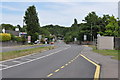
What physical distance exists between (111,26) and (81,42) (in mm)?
60426

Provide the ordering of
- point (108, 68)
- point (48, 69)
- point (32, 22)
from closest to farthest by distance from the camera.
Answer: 1. point (48, 69)
2. point (108, 68)
3. point (32, 22)

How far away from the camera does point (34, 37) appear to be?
286 feet

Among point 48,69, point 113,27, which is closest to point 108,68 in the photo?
point 48,69

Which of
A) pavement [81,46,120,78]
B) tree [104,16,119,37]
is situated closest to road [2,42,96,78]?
pavement [81,46,120,78]

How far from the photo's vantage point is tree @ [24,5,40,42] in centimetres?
8731

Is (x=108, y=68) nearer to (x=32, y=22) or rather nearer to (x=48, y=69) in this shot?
(x=48, y=69)

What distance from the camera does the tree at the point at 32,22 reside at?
8731 centimetres

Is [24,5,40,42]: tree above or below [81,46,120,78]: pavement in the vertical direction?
above

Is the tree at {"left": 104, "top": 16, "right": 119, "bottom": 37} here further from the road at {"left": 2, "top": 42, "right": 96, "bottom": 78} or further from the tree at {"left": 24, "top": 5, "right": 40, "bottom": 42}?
the tree at {"left": 24, "top": 5, "right": 40, "bottom": 42}

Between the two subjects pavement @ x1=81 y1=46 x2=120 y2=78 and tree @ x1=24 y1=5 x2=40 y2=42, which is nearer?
pavement @ x1=81 y1=46 x2=120 y2=78

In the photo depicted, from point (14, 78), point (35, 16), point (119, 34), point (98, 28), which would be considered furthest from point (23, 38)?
point (14, 78)

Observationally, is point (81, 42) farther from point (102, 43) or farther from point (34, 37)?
point (102, 43)

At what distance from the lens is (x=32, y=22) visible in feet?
287

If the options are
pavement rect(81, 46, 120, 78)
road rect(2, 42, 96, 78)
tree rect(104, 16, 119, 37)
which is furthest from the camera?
tree rect(104, 16, 119, 37)
